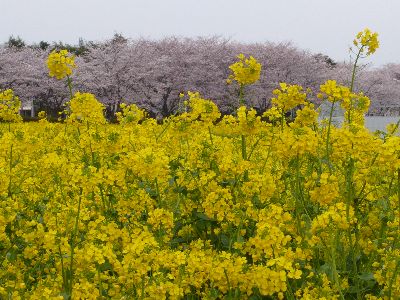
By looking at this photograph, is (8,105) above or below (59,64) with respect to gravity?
below

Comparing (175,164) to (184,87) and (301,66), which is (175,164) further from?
(301,66)

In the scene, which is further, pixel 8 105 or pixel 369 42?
pixel 8 105

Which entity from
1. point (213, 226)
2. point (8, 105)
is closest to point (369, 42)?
point (213, 226)

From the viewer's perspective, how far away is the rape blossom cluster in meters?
2.70

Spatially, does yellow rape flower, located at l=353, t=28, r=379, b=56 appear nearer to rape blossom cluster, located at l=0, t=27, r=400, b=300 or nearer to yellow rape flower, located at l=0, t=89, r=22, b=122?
rape blossom cluster, located at l=0, t=27, r=400, b=300

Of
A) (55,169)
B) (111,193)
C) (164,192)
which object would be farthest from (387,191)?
(55,169)

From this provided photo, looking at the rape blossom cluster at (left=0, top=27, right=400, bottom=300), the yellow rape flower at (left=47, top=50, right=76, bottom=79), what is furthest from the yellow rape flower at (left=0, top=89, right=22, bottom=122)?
the rape blossom cluster at (left=0, top=27, right=400, bottom=300)

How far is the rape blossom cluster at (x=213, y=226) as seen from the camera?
2699 millimetres

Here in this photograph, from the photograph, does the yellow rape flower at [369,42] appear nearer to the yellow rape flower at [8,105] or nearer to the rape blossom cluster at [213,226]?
the rape blossom cluster at [213,226]

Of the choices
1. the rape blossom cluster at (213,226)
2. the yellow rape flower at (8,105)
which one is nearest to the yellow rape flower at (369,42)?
the rape blossom cluster at (213,226)

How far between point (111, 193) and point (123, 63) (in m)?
29.8

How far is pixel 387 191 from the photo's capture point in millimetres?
3699

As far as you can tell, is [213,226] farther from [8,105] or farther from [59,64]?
[8,105]

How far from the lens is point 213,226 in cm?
386
